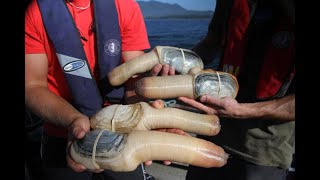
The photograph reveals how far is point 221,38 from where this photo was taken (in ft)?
8.89

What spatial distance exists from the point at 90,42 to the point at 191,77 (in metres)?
0.84

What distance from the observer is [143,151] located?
72.8 inches

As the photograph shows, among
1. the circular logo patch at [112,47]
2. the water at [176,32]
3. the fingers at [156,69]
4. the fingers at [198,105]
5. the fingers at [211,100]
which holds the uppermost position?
the circular logo patch at [112,47]

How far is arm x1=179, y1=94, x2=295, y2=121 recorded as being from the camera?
217 centimetres

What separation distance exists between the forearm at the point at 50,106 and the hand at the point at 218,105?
0.74 metres

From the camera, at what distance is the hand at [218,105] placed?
2.16m

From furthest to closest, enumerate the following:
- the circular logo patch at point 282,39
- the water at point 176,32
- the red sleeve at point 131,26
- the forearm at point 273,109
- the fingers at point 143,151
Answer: the water at point 176,32
the red sleeve at point 131,26
the forearm at point 273,109
the circular logo patch at point 282,39
the fingers at point 143,151

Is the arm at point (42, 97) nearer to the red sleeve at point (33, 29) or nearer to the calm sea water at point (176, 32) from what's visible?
the red sleeve at point (33, 29)

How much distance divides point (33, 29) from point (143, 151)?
1.19 meters

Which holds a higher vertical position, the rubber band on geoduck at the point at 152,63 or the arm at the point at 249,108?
the rubber band on geoduck at the point at 152,63

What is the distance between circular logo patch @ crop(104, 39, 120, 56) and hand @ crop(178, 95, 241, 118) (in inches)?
24.9

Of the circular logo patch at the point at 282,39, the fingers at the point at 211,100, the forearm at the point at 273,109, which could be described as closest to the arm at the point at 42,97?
the fingers at the point at 211,100

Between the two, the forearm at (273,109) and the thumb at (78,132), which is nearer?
the thumb at (78,132)
